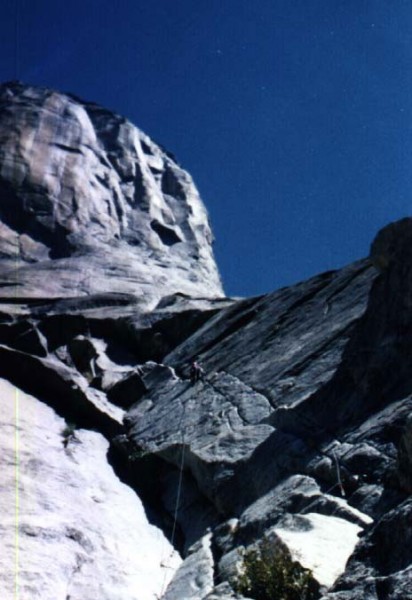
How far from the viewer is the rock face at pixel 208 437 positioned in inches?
403

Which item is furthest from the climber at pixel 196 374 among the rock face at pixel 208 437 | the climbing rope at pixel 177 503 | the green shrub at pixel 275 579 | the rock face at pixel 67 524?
the green shrub at pixel 275 579

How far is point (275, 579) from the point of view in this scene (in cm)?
767

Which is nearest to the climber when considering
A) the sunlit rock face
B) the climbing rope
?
the climbing rope

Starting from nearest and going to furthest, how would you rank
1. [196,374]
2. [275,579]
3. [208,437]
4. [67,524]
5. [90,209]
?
[275,579] < [67,524] < [208,437] < [196,374] < [90,209]

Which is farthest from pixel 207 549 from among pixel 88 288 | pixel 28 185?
pixel 28 185

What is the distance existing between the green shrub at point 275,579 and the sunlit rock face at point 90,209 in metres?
27.2

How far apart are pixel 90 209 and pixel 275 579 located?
Result: 5155cm

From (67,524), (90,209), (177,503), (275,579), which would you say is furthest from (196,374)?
(90,209)

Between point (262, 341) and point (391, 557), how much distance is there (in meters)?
16.2

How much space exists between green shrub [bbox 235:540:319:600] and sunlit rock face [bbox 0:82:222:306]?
89.4ft

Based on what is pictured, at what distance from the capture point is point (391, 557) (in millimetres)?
6016

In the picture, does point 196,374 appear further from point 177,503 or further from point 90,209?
point 90,209

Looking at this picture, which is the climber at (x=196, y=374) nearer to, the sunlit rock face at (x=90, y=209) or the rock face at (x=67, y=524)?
the rock face at (x=67, y=524)

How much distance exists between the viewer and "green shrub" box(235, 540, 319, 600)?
738 cm
